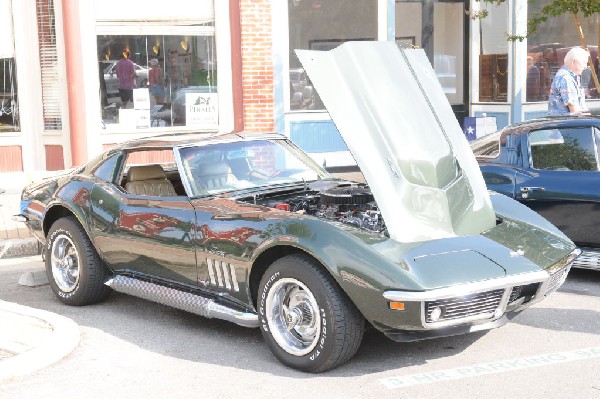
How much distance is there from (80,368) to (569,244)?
3.37 meters

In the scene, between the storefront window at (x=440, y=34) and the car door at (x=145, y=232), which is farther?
the storefront window at (x=440, y=34)

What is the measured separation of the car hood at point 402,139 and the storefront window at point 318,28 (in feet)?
25.9

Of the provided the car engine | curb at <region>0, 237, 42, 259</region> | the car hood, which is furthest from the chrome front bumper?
curb at <region>0, 237, 42, 259</region>

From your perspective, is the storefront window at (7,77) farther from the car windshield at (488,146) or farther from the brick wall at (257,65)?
the car windshield at (488,146)

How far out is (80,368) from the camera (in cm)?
559

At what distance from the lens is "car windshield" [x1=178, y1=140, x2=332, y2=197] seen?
6602 millimetres

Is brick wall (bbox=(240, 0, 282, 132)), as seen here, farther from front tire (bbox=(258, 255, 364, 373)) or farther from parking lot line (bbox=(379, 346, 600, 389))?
parking lot line (bbox=(379, 346, 600, 389))

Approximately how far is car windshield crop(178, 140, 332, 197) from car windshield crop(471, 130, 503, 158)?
198 cm

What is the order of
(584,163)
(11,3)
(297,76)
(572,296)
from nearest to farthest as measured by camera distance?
1. (572,296)
2. (584,163)
3. (11,3)
4. (297,76)

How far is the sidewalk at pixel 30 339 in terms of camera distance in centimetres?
544

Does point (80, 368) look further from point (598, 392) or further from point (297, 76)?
point (297, 76)

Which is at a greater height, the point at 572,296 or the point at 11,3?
the point at 11,3

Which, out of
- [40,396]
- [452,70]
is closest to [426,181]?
[40,396]

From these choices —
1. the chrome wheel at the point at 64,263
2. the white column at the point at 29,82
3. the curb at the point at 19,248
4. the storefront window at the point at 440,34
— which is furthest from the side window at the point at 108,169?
the storefront window at the point at 440,34
